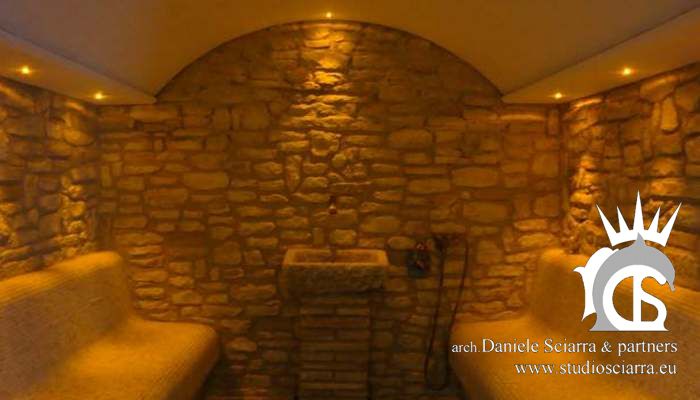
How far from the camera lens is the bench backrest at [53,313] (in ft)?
7.68

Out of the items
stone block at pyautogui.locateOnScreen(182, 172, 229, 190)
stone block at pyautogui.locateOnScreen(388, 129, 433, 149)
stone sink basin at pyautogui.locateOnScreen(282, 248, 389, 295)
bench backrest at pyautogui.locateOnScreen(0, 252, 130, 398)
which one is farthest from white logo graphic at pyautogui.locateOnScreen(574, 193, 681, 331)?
bench backrest at pyautogui.locateOnScreen(0, 252, 130, 398)

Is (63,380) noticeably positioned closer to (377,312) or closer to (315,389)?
(315,389)

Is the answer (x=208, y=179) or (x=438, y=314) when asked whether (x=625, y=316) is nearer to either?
(x=438, y=314)

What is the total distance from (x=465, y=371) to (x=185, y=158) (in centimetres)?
262

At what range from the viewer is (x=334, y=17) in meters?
3.54

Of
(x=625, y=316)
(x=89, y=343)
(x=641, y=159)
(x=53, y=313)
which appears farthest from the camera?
(x=89, y=343)

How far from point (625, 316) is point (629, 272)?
0.28 m

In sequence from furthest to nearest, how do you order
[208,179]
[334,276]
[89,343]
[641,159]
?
[208,179]
[334,276]
[89,343]
[641,159]

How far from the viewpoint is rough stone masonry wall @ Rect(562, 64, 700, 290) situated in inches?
94.3

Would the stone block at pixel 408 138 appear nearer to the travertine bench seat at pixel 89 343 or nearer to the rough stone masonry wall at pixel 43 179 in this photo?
the travertine bench seat at pixel 89 343

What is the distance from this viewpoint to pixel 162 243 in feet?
12.0

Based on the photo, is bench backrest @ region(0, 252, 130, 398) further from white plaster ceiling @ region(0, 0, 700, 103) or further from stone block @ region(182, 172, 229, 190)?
white plaster ceiling @ region(0, 0, 700, 103)

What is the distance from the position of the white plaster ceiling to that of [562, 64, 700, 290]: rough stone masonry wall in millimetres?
149

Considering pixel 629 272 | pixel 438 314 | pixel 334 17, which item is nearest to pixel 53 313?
pixel 438 314
